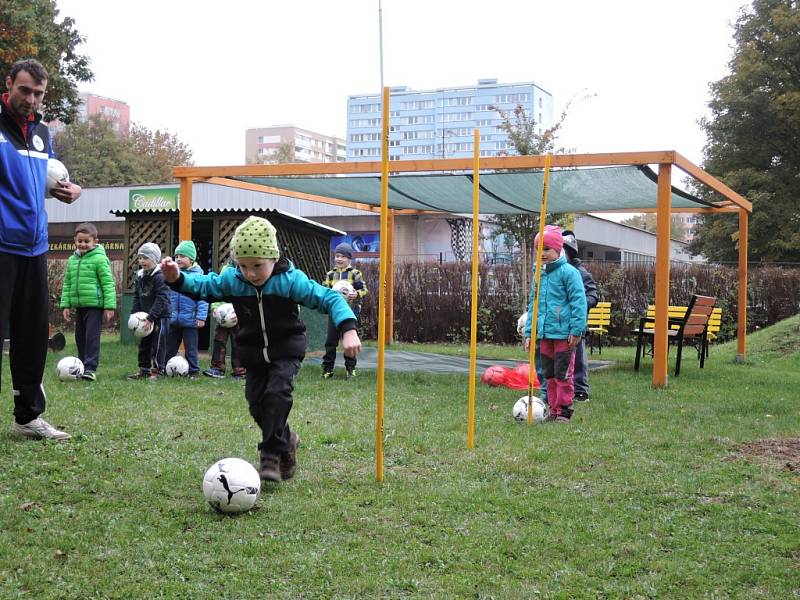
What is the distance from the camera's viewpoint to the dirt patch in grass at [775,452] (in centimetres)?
562

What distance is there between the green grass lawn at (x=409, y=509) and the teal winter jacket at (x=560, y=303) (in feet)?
2.77

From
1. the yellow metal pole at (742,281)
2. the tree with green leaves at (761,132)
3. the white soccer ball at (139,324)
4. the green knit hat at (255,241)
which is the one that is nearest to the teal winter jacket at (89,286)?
the white soccer ball at (139,324)

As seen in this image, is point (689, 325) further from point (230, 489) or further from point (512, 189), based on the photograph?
point (230, 489)

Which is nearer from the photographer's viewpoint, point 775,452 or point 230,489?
point 230,489

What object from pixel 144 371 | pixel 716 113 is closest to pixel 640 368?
pixel 144 371

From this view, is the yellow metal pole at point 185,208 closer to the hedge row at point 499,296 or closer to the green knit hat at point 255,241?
the green knit hat at point 255,241

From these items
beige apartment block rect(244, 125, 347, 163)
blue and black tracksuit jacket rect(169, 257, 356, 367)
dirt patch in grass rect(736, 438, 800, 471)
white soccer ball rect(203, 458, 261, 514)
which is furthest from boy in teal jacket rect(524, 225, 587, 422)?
beige apartment block rect(244, 125, 347, 163)

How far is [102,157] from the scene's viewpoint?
5612 centimetres

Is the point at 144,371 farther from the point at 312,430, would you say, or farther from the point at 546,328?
the point at 546,328

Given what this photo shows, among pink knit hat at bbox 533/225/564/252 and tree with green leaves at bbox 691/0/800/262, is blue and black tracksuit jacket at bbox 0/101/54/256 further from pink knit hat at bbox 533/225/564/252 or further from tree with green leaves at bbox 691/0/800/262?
tree with green leaves at bbox 691/0/800/262

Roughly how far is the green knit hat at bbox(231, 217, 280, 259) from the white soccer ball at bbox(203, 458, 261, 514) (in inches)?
45.8

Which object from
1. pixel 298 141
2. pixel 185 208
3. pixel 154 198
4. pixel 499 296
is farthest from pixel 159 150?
pixel 298 141

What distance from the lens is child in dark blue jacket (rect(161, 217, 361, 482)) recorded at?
187 inches

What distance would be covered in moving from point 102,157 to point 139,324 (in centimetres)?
5092
